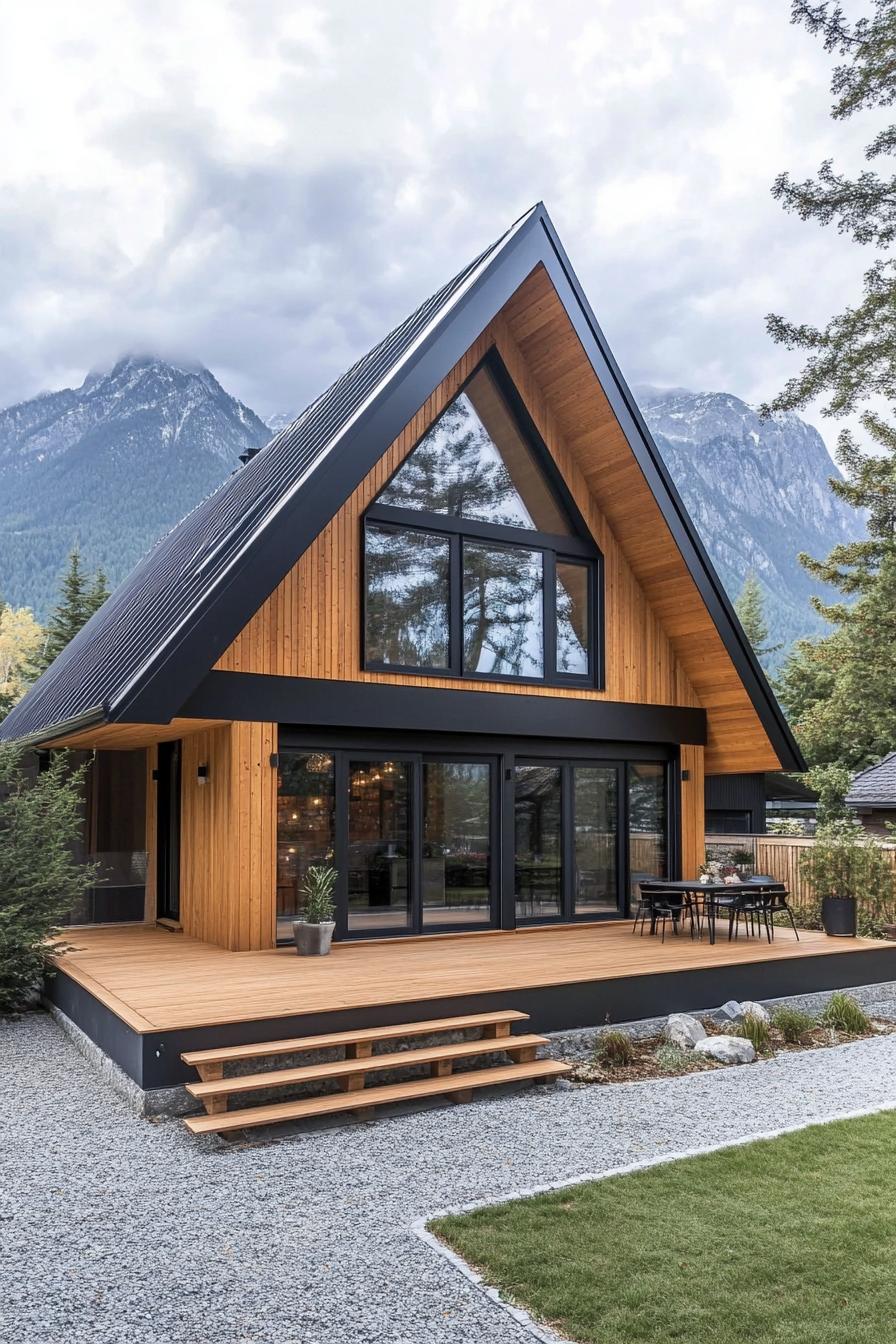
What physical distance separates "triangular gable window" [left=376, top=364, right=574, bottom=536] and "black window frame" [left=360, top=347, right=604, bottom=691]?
0.22 ft

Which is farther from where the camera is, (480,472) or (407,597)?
(480,472)

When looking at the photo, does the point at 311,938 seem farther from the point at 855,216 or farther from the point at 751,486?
the point at 751,486

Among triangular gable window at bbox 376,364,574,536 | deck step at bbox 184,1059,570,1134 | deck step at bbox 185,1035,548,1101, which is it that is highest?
triangular gable window at bbox 376,364,574,536

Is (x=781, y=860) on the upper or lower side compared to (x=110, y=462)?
lower

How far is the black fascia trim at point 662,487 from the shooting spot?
9.98m

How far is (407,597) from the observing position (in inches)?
391

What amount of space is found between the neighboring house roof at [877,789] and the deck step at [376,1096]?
11363 millimetres

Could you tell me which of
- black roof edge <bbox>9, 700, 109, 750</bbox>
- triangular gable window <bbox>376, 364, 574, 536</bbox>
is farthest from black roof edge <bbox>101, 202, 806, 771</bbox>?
triangular gable window <bbox>376, 364, 574, 536</bbox>

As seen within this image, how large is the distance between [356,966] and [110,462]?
79598mm

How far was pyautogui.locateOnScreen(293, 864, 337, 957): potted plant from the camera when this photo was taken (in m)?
8.49

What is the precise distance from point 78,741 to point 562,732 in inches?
197

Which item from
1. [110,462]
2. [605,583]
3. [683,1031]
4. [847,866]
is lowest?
[683,1031]

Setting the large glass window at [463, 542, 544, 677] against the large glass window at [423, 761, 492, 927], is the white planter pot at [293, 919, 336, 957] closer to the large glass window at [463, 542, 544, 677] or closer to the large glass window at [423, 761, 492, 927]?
the large glass window at [423, 761, 492, 927]

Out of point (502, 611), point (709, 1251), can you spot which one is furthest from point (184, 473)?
point (709, 1251)
